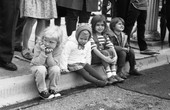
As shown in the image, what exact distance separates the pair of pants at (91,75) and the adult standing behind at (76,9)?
0.70 meters

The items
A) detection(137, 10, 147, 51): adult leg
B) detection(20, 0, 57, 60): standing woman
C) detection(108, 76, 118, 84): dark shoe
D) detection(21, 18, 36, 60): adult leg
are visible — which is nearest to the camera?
detection(20, 0, 57, 60): standing woman

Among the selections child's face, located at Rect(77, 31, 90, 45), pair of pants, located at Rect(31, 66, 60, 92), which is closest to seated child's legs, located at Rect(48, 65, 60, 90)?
pair of pants, located at Rect(31, 66, 60, 92)

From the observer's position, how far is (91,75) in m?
4.49

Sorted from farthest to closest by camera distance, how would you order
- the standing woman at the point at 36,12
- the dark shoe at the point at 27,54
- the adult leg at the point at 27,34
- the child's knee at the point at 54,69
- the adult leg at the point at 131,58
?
the adult leg at the point at 131,58 < the dark shoe at the point at 27,54 < the adult leg at the point at 27,34 < the standing woman at the point at 36,12 < the child's knee at the point at 54,69

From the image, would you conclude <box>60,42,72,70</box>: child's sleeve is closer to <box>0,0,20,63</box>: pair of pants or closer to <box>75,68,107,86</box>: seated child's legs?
<box>75,68,107,86</box>: seated child's legs

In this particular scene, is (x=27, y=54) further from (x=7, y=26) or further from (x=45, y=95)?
(x=45, y=95)

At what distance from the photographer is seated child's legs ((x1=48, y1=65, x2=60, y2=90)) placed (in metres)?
3.82

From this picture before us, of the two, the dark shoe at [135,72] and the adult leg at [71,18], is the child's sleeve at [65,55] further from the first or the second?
the dark shoe at [135,72]

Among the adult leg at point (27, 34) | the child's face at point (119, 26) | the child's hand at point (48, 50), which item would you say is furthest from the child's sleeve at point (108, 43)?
the child's hand at point (48, 50)

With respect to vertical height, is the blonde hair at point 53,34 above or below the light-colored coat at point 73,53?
above

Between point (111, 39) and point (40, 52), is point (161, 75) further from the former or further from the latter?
point (40, 52)

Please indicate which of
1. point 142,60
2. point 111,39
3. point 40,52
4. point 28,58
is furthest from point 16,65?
point 142,60

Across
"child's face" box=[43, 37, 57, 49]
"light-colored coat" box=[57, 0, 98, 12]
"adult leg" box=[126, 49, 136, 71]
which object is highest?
"light-colored coat" box=[57, 0, 98, 12]

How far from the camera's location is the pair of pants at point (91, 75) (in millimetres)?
4371
